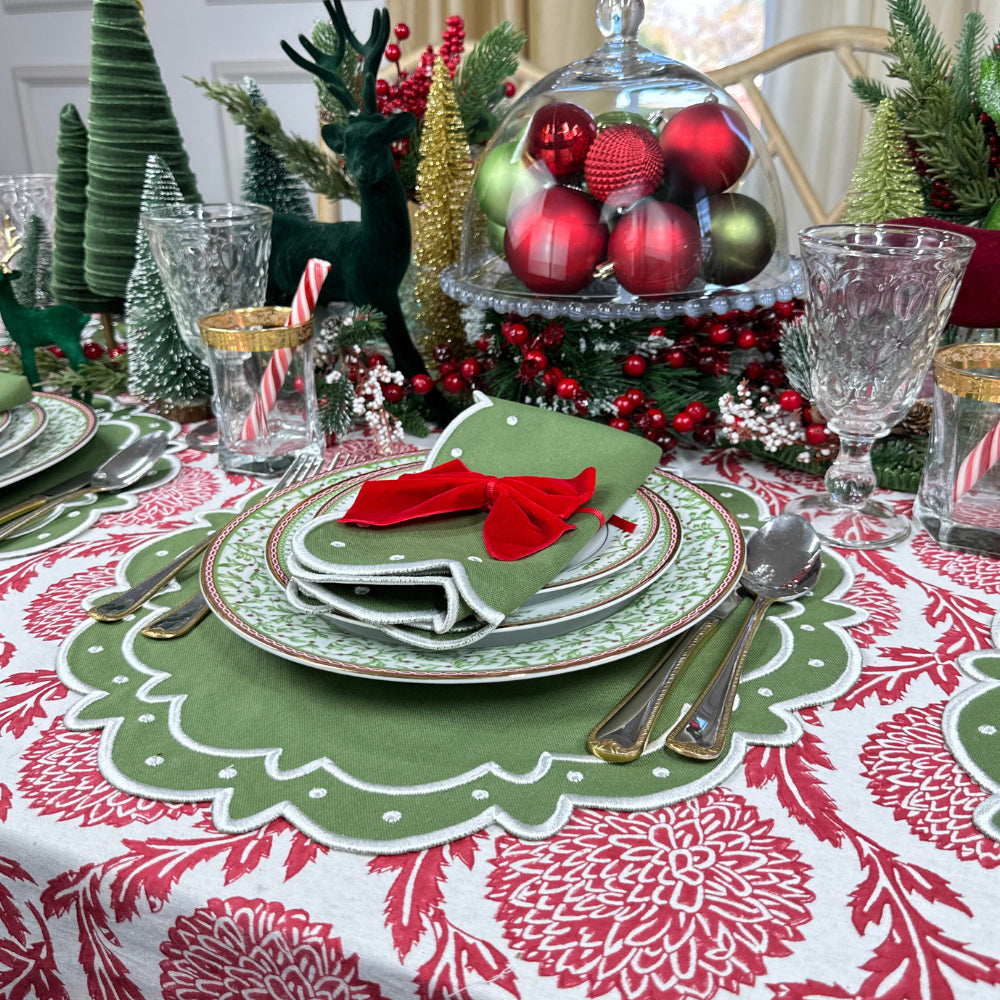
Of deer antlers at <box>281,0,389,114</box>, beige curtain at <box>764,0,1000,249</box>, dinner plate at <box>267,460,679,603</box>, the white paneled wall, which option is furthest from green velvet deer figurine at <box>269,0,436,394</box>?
the white paneled wall

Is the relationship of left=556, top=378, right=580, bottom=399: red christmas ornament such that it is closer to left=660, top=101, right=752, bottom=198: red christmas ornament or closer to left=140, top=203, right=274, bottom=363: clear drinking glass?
left=660, top=101, right=752, bottom=198: red christmas ornament

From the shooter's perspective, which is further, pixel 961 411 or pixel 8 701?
pixel 961 411

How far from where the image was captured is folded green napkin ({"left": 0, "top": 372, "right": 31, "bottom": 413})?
0.76m

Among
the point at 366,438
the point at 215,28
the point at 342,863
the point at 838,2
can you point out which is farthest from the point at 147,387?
the point at 215,28

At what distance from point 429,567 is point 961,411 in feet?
1.24

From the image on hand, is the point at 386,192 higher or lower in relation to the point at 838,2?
lower

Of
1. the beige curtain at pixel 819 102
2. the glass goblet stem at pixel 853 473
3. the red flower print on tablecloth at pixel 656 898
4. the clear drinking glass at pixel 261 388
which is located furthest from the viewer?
the beige curtain at pixel 819 102

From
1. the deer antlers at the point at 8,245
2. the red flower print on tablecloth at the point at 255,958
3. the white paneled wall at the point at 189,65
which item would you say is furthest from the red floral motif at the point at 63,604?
the white paneled wall at the point at 189,65

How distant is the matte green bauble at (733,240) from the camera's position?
78cm

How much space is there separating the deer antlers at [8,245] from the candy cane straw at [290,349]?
348 mm

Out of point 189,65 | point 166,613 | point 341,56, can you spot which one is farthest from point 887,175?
point 189,65

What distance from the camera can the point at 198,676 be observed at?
0.50 m

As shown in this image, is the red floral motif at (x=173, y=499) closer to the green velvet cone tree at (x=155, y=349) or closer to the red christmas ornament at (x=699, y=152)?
the green velvet cone tree at (x=155, y=349)

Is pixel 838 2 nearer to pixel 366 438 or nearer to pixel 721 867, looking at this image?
pixel 366 438
